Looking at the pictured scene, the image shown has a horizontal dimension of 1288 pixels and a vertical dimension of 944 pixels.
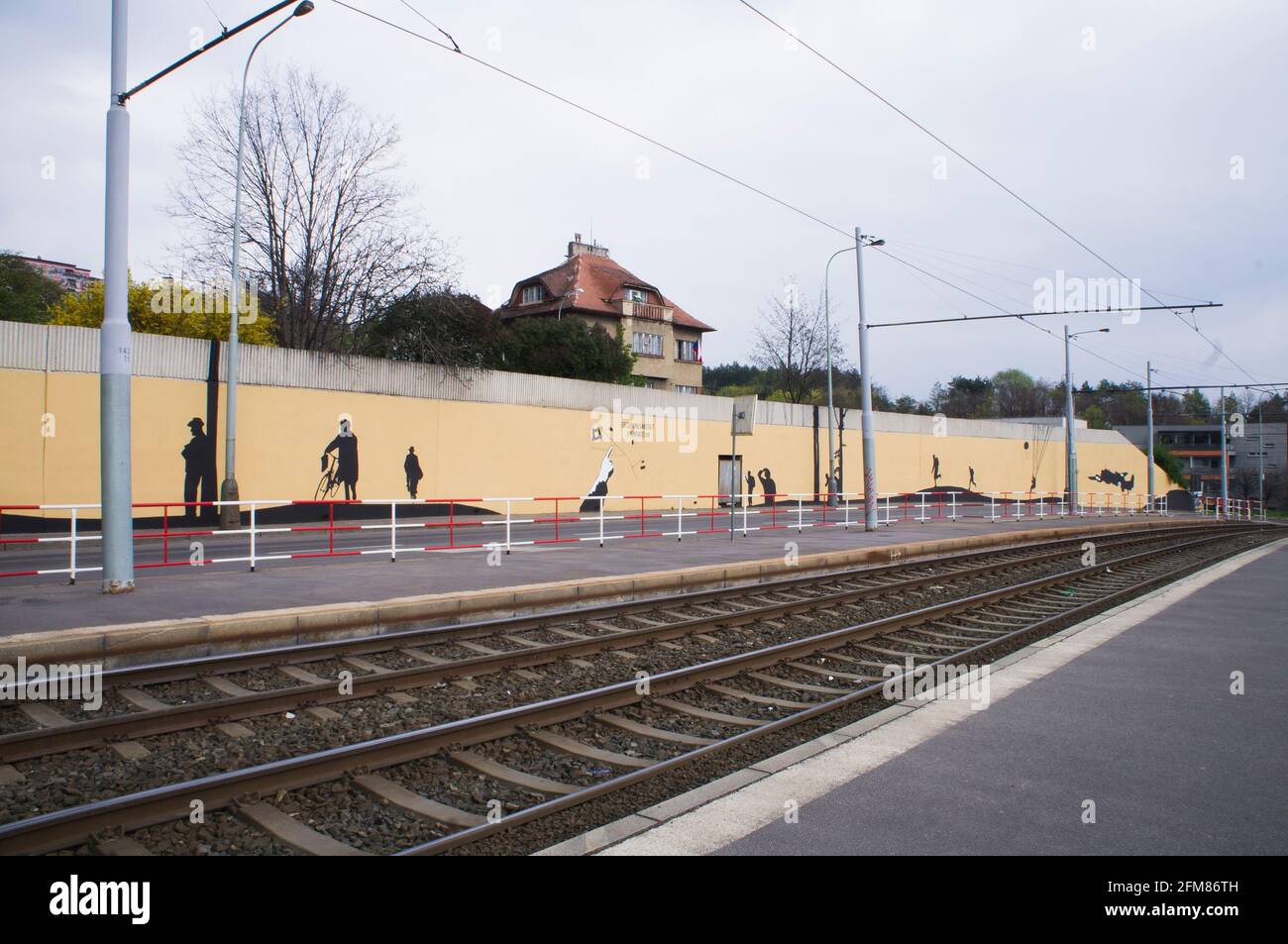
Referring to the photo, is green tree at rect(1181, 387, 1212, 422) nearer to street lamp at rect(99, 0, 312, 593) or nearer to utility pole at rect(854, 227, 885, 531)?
utility pole at rect(854, 227, 885, 531)

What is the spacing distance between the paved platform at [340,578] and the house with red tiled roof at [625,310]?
3287cm

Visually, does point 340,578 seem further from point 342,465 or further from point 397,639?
point 342,465

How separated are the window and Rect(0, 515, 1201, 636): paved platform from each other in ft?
110

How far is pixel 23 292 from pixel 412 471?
104ft

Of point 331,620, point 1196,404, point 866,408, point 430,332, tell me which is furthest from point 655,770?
point 1196,404

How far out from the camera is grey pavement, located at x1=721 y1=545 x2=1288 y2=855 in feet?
14.0

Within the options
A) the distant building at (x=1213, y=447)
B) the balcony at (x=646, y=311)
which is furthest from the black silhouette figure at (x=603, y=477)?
the distant building at (x=1213, y=447)

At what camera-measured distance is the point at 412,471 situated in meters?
27.1

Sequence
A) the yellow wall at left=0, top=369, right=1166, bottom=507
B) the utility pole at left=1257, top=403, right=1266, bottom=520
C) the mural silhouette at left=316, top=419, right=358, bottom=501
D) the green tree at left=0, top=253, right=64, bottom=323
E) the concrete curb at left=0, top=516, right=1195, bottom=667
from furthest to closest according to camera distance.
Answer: the utility pole at left=1257, top=403, right=1266, bottom=520 < the green tree at left=0, top=253, right=64, bottom=323 < the mural silhouette at left=316, top=419, right=358, bottom=501 < the yellow wall at left=0, top=369, right=1166, bottom=507 < the concrete curb at left=0, top=516, right=1195, bottom=667

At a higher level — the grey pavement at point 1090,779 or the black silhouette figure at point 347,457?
the black silhouette figure at point 347,457

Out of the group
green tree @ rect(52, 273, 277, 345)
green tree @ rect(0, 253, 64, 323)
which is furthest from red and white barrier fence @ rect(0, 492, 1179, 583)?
green tree @ rect(0, 253, 64, 323)

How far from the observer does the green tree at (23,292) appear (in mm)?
42188

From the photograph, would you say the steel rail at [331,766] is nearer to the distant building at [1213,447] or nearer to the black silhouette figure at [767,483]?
the black silhouette figure at [767,483]

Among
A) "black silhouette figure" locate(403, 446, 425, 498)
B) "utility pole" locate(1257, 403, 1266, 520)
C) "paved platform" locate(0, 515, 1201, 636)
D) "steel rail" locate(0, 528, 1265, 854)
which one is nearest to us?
"steel rail" locate(0, 528, 1265, 854)
